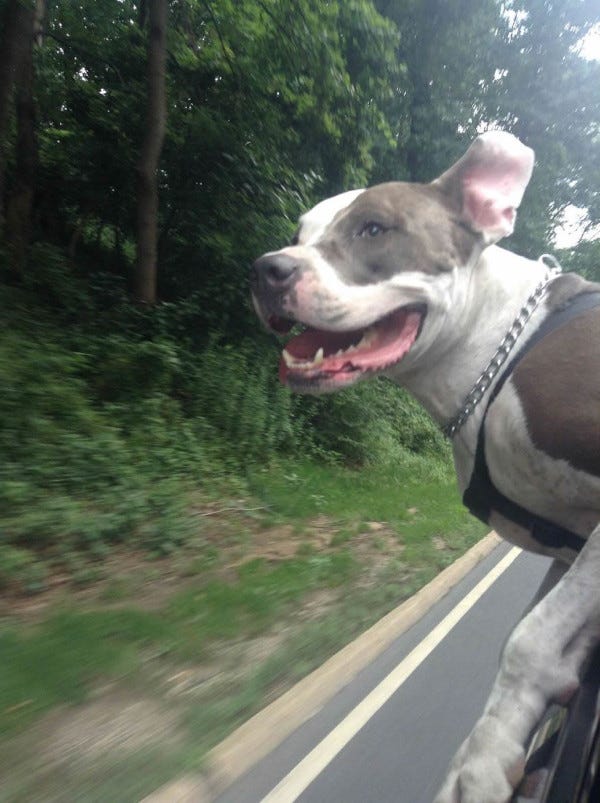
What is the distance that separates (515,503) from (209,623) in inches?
114

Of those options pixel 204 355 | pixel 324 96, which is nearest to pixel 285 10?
Result: pixel 324 96

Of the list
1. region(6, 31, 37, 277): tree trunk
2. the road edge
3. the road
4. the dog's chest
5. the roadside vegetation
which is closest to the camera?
the dog's chest

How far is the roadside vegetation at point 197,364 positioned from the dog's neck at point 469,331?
6.49 feet

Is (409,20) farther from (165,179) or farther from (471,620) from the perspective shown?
(471,620)

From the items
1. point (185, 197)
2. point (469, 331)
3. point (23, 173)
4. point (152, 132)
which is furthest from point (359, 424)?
point (469, 331)

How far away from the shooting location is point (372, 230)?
2.39 meters

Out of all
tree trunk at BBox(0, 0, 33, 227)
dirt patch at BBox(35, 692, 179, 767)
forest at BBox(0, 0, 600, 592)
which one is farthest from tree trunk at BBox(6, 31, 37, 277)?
dirt patch at BBox(35, 692, 179, 767)

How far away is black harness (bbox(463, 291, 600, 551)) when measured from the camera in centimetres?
219

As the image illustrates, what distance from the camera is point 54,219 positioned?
14875 mm

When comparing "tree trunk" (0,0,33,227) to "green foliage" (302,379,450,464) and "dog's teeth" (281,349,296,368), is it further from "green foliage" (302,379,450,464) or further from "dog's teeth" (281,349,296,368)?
"dog's teeth" (281,349,296,368)

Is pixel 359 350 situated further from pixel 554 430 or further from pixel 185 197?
pixel 185 197

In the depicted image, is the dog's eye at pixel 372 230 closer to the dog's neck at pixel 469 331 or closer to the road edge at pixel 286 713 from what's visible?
the dog's neck at pixel 469 331

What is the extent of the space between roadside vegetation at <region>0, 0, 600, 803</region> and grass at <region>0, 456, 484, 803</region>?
18 millimetres

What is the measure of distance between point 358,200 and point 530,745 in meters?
1.68
